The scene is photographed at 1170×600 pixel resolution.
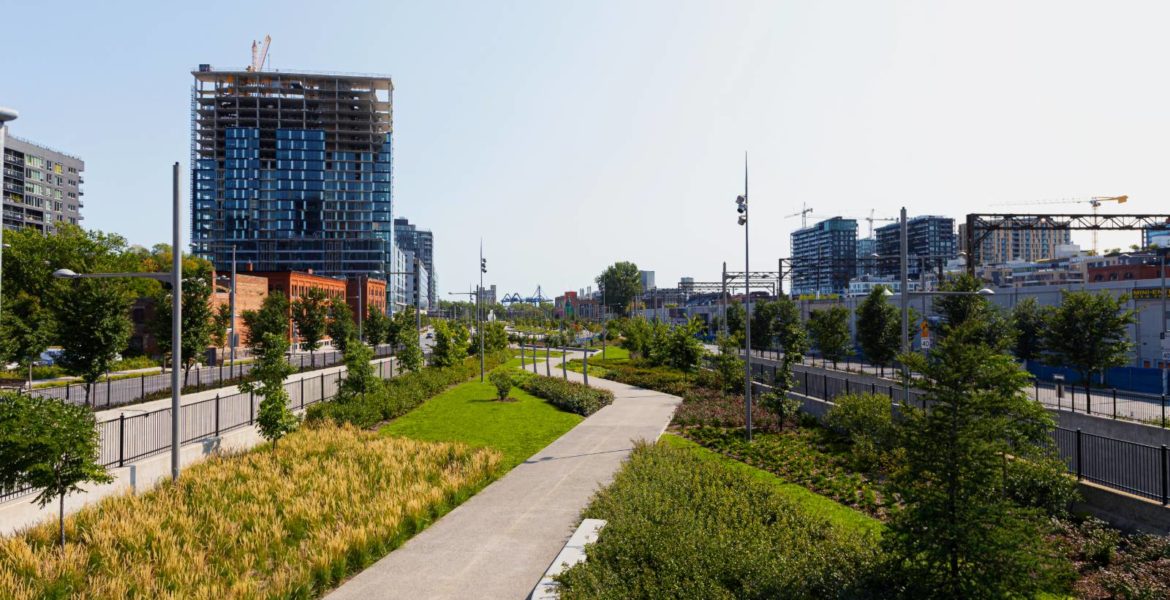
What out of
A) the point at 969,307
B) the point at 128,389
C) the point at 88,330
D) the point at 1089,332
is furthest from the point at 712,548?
the point at 128,389

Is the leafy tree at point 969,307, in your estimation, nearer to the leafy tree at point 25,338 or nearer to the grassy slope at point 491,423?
the grassy slope at point 491,423

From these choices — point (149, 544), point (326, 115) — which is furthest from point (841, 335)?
point (326, 115)

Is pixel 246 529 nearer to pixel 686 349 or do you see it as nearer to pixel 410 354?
pixel 410 354

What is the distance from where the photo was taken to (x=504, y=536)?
12.9 metres

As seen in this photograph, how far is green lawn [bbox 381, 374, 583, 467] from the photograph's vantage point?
2209 centimetres

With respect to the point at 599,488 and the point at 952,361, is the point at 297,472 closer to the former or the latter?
the point at 599,488

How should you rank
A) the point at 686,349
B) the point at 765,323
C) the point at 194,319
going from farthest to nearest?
the point at 765,323 → the point at 686,349 → the point at 194,319

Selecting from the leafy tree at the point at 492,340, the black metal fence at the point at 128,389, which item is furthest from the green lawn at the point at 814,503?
the leafy tree at the point at 492,340

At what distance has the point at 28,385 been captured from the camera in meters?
34.8

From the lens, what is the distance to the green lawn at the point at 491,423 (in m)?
22.1

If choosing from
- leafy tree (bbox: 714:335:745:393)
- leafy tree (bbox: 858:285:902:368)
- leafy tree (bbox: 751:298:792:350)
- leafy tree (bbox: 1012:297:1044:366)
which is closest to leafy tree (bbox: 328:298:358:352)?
leafy tree (bbox: 714:335:745:393)

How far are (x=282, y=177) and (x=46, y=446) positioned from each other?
477ft

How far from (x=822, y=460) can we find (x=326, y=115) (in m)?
154

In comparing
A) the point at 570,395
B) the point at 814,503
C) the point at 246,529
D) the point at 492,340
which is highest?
the point at 492,340
